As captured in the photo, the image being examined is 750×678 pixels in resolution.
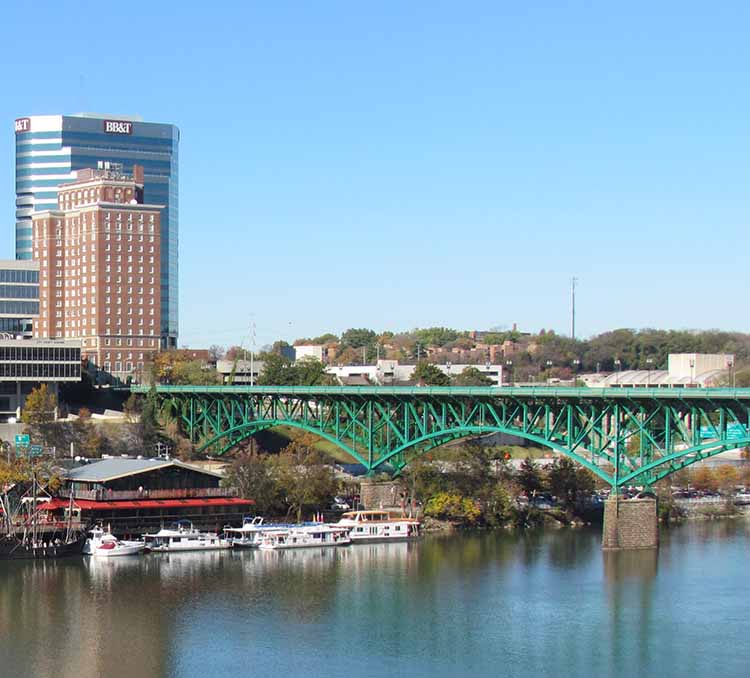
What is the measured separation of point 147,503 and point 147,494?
1.04 meters

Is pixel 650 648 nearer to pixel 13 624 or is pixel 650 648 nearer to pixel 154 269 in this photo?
pixel 13 624

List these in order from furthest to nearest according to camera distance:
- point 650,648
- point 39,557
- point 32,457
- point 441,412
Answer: point 441,412 → point 32,457 → point 39,557 → point 650,648

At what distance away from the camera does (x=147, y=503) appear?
322 ft

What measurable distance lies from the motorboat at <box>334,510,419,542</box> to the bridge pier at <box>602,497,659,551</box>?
15450mm

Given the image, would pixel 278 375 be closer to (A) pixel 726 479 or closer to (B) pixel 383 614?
(A) pixel 726 479

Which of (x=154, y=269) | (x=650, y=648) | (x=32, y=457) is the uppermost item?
(x=154, y=269)

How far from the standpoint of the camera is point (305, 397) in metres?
125

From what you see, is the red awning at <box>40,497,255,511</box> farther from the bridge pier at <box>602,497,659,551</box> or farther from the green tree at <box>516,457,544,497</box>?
the bridge pier at <box>602,497,659,551</box>

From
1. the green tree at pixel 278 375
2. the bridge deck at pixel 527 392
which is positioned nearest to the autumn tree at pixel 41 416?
the bridge deck at pixel 527 392

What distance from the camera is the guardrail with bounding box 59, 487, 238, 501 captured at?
3812 inches

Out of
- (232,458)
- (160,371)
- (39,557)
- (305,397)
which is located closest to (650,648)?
(39,557)

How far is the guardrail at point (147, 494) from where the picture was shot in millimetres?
96812

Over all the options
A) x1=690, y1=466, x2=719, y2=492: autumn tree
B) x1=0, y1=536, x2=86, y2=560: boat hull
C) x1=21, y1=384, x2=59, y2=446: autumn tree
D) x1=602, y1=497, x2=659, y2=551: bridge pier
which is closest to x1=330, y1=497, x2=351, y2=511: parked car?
x1=602, y1=497, x2=659, y2=551: bridge pier

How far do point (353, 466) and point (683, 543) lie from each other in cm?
3989
